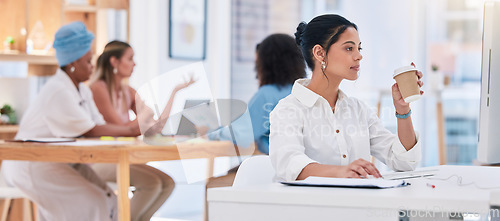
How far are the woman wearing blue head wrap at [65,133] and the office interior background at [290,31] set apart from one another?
3.74 feet

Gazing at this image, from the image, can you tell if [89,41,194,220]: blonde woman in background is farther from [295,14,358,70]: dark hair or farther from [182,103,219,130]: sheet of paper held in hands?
[295,14,358,70]: dark hair

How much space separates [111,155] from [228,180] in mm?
777

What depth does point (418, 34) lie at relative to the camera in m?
5.37

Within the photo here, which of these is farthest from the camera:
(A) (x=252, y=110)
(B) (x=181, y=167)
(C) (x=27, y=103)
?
(B) (x=181, y=167)

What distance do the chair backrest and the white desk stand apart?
0.31 metres

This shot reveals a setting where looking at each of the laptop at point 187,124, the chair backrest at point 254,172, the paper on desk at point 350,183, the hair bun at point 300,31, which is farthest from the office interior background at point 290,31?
the paper on desk at point 350,183

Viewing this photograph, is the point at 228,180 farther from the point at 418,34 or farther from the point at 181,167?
the point at 418,34

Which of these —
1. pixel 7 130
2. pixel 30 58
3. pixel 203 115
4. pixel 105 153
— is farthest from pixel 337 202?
pixel 30 58

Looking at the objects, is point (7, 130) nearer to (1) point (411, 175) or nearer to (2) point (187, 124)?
(2) point (187, 124)

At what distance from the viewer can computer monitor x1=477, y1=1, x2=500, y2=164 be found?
63.2 inches

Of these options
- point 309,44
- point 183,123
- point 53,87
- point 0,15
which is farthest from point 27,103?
point 309,44

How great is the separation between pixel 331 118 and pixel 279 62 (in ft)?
4.88

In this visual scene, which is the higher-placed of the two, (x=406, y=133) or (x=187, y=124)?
(x=406, y=133)

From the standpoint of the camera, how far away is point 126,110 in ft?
13.1
